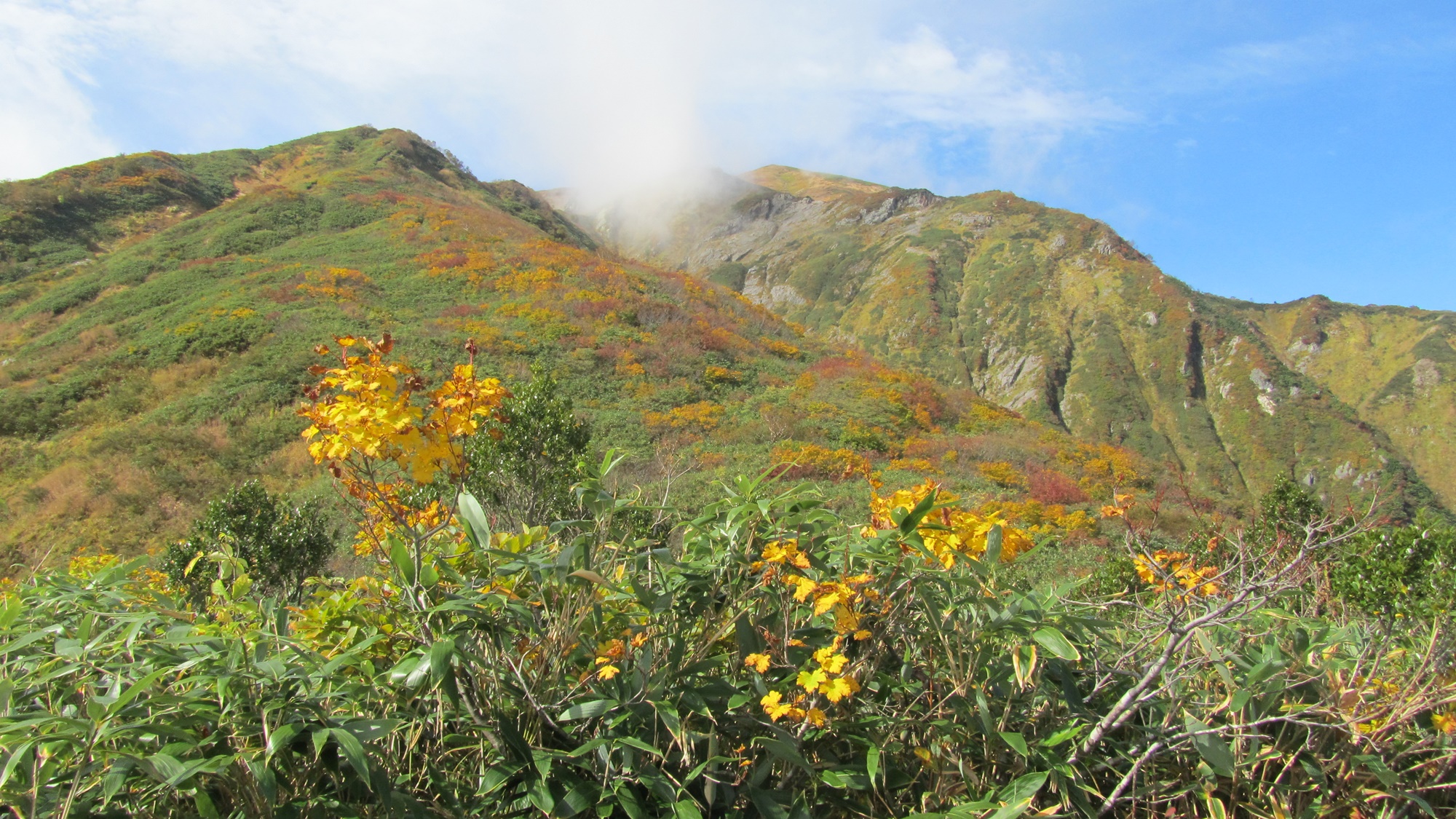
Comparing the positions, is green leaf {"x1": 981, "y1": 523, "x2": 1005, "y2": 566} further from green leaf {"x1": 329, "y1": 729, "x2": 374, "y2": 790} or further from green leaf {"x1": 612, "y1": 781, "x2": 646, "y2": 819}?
green leaf {"x1": 329, "y1": 729, "x2": 374, "y2": 790}

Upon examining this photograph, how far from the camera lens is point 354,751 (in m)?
1.14

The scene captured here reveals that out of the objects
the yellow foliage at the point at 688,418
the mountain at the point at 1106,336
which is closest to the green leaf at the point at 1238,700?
the yellow foliage at the point at 688,418

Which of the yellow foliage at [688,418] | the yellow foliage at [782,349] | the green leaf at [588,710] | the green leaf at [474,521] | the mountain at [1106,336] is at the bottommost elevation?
the yellow foliage at [688,418]

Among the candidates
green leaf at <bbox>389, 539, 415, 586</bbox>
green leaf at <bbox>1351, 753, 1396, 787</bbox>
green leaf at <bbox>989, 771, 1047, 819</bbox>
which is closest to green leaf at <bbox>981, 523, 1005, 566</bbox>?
green leaf at <bbox>989, 771, 1047, 819</bbox>

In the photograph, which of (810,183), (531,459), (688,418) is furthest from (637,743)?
(810,183)

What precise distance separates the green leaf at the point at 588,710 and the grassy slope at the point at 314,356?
6029 millimetres

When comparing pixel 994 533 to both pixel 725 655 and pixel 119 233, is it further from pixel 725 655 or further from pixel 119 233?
pixel 119 233

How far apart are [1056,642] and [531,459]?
6731mm

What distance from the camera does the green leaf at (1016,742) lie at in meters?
1.37

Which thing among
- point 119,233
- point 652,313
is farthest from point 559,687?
point 119,233

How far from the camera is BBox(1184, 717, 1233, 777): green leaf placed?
1357mm

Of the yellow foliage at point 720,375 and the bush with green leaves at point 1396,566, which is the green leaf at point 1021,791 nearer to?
the bush with green leaves at point 1396,566

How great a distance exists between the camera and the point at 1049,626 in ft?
4.92

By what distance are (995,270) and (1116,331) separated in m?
12.6
